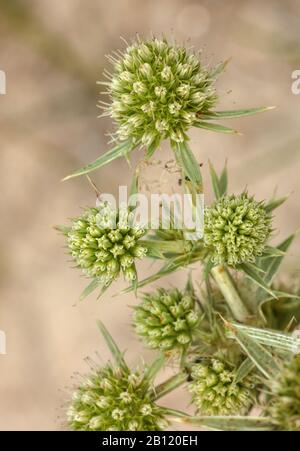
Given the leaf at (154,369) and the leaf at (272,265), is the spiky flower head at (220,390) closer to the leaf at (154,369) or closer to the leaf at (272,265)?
the leaf at (154,369)

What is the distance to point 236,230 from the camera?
7.09 feet

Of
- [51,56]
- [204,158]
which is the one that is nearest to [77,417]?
[204,158]

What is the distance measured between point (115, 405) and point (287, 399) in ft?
2.54

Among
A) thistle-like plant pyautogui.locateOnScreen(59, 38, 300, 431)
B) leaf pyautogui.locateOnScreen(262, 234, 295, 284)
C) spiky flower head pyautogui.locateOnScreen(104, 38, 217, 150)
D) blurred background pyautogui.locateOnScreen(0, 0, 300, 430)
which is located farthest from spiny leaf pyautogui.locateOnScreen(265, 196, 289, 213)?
blurred background pyautogui.locateOnScreen(0, 0, 300, 430)

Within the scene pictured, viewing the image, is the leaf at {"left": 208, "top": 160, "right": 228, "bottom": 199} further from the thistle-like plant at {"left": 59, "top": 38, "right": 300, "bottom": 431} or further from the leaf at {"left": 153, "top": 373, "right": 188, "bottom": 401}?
the leaf at {"left": 153, "top": 373, "right": 188, "bottom": 401}

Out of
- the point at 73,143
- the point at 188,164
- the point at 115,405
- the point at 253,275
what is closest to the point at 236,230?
the point at 253,275

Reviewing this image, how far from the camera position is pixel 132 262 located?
2.22 meters

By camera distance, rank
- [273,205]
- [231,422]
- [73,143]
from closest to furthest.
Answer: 1. [231,422]
2. [273,205]
3. [73,143]

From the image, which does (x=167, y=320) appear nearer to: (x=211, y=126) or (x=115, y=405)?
(x=115, y=405)

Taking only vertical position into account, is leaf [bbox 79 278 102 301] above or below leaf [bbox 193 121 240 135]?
below

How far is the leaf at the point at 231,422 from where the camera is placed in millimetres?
1899

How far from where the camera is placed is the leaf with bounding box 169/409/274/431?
1.90 metres
